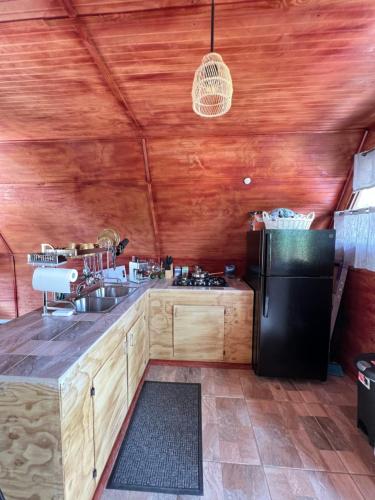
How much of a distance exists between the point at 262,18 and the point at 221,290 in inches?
84.8

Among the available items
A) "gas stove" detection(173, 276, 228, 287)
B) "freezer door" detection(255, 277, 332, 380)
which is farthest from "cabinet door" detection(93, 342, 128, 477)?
"freezer door" detection(255, 277, 332, 380)

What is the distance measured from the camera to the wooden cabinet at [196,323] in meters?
2.64

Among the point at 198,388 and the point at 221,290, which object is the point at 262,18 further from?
the point at 198,388

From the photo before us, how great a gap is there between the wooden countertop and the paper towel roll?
0.20 m

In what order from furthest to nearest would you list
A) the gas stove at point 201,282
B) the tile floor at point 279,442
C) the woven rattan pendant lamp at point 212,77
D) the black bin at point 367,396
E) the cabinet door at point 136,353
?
the gas stove at point 201,282, the cabinet door at point 136,353, the black bin at point 367,396, the tile floor at point 279,442, the woven rattan pendant lamp at point 212,77

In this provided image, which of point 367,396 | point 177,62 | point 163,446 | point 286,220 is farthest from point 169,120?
point 367,396

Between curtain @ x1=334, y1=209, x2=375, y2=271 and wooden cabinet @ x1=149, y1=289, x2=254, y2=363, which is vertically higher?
curtain @ x1=334, y1=209, x2=375, y2=271

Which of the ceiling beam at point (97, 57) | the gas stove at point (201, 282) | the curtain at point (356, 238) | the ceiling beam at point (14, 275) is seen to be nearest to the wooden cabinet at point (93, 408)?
the gas stove at point (201, 282)

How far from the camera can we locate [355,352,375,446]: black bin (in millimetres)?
1696

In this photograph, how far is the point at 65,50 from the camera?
153 cm

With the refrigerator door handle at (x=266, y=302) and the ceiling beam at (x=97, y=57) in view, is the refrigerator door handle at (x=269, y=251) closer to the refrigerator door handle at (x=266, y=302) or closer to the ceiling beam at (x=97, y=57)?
the refrigerator door handle at (x=266, y=302)

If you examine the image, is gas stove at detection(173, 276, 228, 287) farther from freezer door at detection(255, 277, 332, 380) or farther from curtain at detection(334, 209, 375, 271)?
curtain at detection(334, 209, 375, 271)

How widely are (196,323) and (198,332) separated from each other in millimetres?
102

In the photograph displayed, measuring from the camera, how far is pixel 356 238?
8.13ft
